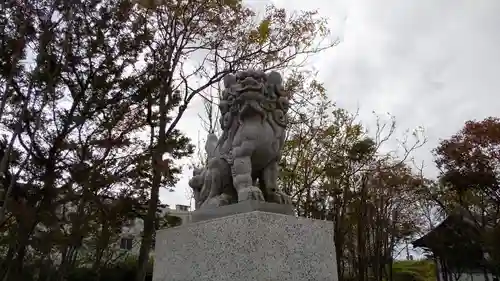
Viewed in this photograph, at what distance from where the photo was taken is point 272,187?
3.74 metres

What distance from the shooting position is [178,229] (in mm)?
3664

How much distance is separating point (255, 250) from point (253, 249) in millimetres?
16

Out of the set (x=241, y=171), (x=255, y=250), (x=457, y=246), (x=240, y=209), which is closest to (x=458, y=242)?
(x=457, y=246)

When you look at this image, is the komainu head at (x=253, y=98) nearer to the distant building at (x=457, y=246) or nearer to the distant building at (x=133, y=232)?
the distant building at (x=133, y=232)

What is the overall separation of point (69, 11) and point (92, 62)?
1096 mm

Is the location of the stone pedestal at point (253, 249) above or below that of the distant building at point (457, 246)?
below

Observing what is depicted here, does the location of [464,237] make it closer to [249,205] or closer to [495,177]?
[495,177]

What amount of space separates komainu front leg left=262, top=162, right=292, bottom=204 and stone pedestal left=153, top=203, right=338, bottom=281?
33 cm

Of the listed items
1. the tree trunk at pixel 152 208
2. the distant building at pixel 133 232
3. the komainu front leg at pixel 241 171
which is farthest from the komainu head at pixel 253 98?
the distant building at pixel 133 232

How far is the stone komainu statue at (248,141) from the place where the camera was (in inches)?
143

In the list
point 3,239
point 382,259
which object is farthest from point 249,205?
point 382,259

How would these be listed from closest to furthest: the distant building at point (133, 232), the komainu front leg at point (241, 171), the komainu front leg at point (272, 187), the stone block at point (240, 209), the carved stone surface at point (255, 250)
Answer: the carved stone surface at point (255, 250), the stone block at point (240, 209), the komainu front leg at point (241, 171), the komainu front leg at point (272, 187), the distant building at point (133, 232)

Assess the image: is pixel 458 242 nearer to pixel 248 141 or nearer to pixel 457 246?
pixel 457 246

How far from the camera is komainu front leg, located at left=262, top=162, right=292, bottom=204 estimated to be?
3643 millimetres
